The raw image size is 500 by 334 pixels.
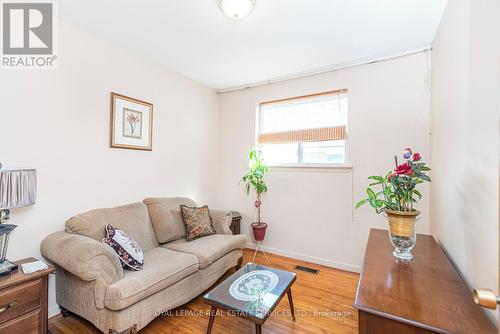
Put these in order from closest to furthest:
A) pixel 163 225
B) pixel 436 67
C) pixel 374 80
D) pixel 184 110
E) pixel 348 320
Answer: pixel 348 320
pixel 436 67
pixel 163 225
pixel 374 80
pixel 184 110

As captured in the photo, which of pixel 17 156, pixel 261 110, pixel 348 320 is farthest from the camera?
pixel 261 110

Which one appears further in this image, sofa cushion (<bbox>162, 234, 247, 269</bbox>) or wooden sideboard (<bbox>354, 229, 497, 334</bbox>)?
sofa cushion (<bbox>162, 234, 247, 269</bbox>)

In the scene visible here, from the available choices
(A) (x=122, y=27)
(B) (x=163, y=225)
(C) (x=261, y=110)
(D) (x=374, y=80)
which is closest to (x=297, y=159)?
(C) (x=261, y=110)

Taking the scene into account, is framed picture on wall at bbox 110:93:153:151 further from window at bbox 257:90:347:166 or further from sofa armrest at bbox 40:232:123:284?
window at bbox 257:90:347:166

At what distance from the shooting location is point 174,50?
8.46 feet

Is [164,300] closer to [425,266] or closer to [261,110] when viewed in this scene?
[425,266]

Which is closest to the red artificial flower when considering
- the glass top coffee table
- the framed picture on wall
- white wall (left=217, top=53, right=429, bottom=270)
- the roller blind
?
the glass top coffee table

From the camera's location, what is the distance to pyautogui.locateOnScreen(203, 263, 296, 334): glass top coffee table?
1.39 meters

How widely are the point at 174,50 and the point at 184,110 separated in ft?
2.88

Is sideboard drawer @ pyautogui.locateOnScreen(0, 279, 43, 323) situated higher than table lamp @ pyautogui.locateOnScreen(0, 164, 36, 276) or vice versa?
table lamp @ pyautogui.locateOnScreen(0, 164, 36, 276)

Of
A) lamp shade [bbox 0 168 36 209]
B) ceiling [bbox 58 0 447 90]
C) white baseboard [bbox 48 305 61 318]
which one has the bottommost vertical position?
white baseboard [bbox 48 305 61 318]

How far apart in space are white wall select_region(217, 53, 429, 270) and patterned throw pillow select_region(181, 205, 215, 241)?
38.3 inches

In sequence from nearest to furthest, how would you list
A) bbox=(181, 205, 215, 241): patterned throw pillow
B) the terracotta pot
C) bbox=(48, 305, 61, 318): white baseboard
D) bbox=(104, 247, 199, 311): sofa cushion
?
bbox=(104, 247, 199, 311): sofa cushion → bbox=(48, 305, 61, 318): white baseboard → bbox=(181, 205, 215, 241): patterned throw pillow → the terracotta pot
